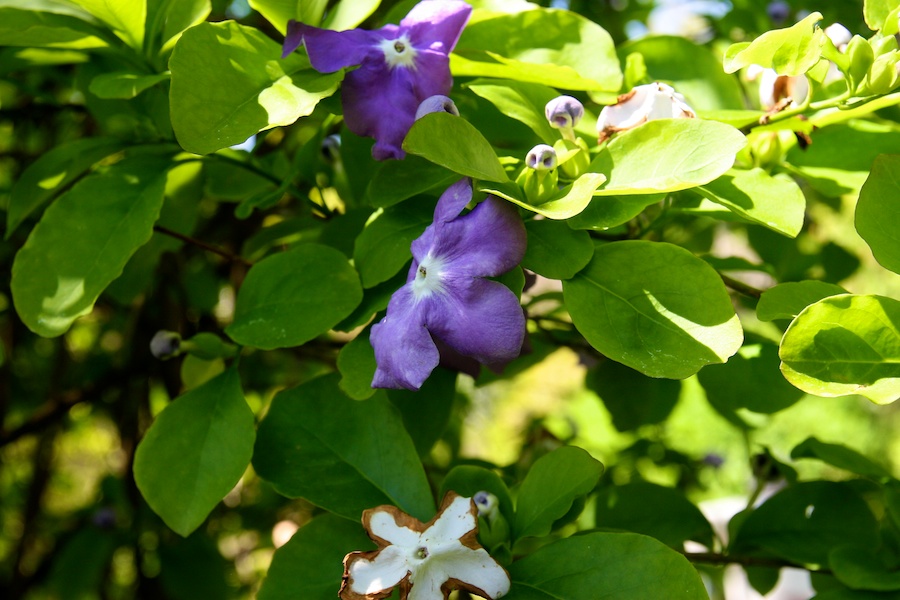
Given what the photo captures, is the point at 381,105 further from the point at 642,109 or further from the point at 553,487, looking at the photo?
the point at 553,487

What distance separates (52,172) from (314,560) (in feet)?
1.70

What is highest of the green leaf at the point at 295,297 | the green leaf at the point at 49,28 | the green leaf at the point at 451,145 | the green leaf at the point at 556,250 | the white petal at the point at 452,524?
the green leaf at the point at 451,145

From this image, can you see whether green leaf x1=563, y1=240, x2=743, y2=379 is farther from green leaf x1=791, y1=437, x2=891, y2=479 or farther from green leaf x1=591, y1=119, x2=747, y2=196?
green leaf x1=791, y1=437, x2=891, y2=479

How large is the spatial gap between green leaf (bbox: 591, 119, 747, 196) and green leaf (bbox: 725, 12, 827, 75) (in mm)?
79

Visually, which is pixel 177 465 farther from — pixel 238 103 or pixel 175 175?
pixel 175 175

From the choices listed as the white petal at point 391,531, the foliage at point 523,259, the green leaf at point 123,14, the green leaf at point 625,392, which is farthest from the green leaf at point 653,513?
the green leaf at point 123,14

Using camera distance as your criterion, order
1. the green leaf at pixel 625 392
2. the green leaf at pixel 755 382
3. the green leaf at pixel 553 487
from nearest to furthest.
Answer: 1. the green leaf at pixel 553 487
2. the green leaf at pixel 755 382
3. the green leaf at pixel 625 392

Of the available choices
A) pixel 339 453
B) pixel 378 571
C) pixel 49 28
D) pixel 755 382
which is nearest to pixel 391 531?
pixel 378 571

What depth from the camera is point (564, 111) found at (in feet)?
2.44

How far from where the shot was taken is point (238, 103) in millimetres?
728

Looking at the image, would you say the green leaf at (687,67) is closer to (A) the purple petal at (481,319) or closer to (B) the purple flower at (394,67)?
(B) the purple flower at (394,67)

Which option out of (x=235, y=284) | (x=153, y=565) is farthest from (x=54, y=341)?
(x=235, y=284)

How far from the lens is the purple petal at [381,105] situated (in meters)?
0.77

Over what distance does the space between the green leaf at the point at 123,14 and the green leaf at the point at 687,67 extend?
513 millimetres
